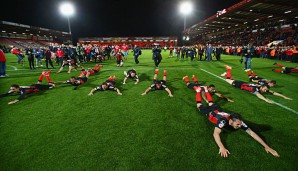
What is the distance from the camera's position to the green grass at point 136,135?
3.32m

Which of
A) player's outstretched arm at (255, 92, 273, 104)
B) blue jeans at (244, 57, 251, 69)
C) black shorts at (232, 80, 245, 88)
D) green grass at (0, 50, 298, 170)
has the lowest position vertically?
green grass at (0, 50, 298, 170)

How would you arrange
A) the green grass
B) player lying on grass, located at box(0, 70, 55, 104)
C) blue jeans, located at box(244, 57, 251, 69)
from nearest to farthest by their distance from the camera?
the green grass → player lying on grass, located at box(0, 70, 55, 104) → blue jeans, located at box(244, 57, 251, 69)

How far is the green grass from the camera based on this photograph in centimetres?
332

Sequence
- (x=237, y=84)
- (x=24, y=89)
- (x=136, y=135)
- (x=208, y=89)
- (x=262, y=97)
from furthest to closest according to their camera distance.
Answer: (x=237, y=84)
(x=24, y=89)
(x=262, y=97)
(x=208, y=89)
(x=136, y=135)

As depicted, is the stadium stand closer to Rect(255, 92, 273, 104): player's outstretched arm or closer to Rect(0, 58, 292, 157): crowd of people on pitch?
Rect(0, 58, 292, 157): crowd of people on pitch

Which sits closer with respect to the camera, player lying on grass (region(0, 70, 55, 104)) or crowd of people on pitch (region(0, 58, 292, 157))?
crowd of people on pitch (region(0, 58, 292, 157))

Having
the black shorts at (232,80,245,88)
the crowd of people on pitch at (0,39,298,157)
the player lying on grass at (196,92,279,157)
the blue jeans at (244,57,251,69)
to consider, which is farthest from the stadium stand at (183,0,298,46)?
the player lying on grass at (196,92,279,157)

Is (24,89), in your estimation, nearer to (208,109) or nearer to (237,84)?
(208,109)

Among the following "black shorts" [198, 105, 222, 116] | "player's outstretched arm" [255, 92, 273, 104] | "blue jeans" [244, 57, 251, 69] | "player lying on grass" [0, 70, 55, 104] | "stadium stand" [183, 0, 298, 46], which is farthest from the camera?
"stadium stand" [183, 0, 298, 46]

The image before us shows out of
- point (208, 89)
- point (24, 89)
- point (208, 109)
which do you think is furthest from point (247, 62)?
point (24, 89)

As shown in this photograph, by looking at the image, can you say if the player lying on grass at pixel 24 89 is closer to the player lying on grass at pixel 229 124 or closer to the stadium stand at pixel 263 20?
the player lying on grass at pixel 229 124

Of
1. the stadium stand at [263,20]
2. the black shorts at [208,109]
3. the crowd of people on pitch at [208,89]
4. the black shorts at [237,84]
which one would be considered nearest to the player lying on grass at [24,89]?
the crowd of people on pitch at [208,89]

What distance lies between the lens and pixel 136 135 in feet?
13.9

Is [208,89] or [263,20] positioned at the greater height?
[263,20]
